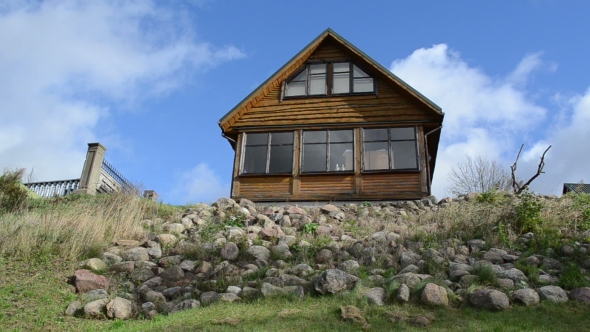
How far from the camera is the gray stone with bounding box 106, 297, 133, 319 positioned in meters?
8.21

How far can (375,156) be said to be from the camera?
17.7 m

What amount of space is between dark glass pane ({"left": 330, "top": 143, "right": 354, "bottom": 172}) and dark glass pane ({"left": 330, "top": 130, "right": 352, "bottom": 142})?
185 millimetres

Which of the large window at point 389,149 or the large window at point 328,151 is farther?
the large window at point 328,151

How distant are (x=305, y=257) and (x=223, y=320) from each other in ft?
9.82

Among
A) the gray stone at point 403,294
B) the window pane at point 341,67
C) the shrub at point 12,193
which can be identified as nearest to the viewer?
the gray stone at point 403,294

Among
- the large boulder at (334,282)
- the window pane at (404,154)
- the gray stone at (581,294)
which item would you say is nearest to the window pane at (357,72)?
the window pane at (404,154)

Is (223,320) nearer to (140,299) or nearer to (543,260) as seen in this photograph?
(140,299)

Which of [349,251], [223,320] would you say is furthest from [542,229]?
[223,320]

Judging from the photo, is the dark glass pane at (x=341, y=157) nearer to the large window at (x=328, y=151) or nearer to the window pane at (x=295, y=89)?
the large window at (x=328, y=151)

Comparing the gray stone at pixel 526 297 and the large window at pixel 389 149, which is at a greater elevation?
the large window at pixel 389 149

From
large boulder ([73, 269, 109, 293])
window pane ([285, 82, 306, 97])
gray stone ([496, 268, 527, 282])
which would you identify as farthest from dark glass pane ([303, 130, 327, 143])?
gray stone ([496, 268, 527, 282])

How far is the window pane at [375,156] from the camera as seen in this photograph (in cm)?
1738

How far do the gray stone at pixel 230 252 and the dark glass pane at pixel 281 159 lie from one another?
7.29 meters

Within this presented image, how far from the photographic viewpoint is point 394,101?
18125mm
